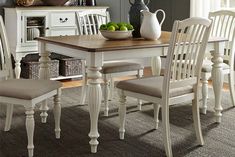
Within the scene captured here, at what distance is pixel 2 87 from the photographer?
109 inches

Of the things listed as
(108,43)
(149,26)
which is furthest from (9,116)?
(149,26)

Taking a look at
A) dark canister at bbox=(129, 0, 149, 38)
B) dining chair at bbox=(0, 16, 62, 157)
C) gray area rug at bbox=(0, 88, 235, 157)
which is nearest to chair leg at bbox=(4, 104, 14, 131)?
gray area rug at bbox=(0, 88, 235, 157)

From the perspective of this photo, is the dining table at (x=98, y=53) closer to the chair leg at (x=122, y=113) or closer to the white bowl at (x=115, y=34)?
the white bowl at (x=115, y=34)

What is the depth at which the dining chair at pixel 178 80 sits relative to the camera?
106 inches

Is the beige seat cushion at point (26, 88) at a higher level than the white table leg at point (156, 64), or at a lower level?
lower

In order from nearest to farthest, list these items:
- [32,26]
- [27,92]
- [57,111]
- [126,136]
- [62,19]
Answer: [27,92] < [57,111] < [126,136] < [32,26] < [62,19]

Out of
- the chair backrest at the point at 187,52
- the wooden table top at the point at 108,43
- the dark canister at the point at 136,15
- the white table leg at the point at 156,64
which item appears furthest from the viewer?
the white table leg at the point at 156,64

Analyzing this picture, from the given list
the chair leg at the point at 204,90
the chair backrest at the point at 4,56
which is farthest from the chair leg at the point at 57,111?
the chair leg at the point at 204,90

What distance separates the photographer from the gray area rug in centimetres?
285

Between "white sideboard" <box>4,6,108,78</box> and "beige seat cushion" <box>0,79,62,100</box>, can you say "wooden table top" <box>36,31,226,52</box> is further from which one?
"white sideboard" <box>4,6,108,78</box>

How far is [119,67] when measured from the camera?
366cm

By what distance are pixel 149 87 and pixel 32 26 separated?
8.07 ft

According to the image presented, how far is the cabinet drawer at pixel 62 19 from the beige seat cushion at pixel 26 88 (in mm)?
2061

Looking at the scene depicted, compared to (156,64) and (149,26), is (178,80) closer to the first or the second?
(149,26)
